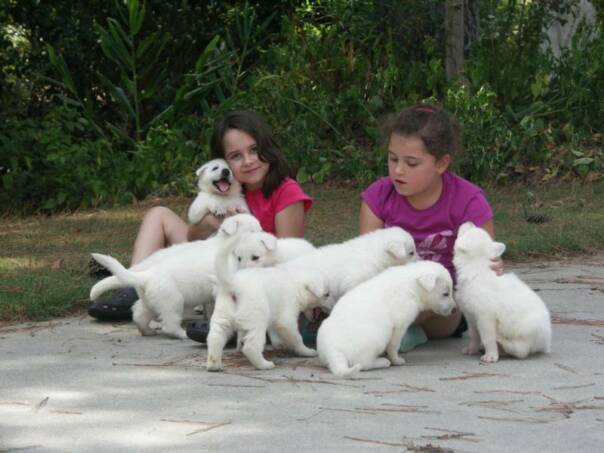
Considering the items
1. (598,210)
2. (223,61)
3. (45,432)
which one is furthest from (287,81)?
(45,432)

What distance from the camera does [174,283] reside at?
5234mm

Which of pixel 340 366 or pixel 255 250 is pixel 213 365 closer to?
pixel 340 366

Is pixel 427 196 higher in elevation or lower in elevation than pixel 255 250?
higher

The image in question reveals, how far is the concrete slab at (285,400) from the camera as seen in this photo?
352cm

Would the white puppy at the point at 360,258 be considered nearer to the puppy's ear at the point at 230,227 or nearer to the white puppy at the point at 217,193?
the puppy's ear at the point at 230,227

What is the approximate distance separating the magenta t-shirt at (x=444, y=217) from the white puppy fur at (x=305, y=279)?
242 millimetres

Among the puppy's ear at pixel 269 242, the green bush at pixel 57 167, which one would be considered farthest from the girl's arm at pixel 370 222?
the green bush at pixel 57 167

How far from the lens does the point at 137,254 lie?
6082 mm

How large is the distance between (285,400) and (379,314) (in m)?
0.66

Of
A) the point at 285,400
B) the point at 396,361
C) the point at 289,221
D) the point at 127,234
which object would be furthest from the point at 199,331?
the point at 127,234

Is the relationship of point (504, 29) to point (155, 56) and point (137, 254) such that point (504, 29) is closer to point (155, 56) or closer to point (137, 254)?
point (155, 56)

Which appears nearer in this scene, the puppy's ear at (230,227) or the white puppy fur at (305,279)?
the white puppy fur at (305,279)

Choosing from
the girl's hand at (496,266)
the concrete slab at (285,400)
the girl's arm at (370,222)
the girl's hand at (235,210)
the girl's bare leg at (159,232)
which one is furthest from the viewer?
the girl's bare leg at (159,232)

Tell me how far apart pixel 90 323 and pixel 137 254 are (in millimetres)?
547
